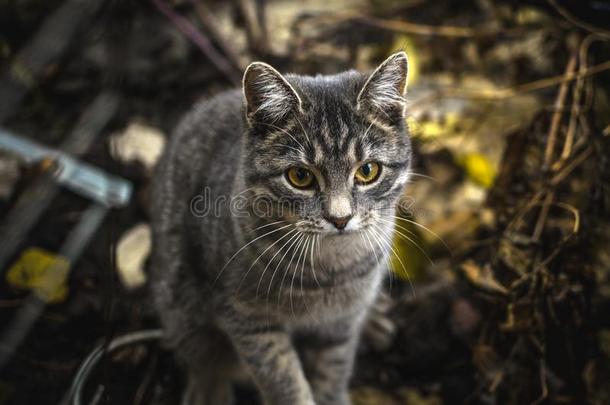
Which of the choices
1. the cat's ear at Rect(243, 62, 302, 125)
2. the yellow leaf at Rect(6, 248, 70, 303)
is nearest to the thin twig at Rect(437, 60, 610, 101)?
the cat's ear at Rect(243, 62, 302, 125)

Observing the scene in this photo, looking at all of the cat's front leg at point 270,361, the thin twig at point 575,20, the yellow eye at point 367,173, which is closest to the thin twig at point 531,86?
the thin twig at point 575,20

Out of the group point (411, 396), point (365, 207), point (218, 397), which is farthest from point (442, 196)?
point (218, 397)

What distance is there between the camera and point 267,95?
6.53ft

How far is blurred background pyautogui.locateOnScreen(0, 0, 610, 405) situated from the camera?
7.89 feet

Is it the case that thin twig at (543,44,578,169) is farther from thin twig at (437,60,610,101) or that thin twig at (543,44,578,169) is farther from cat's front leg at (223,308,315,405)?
cat's front leg at (223,308,315,405)

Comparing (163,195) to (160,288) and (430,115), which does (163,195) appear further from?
(430,115)

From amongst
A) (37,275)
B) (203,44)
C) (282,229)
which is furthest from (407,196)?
(37,275)

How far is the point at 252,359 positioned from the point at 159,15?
2.60 metres

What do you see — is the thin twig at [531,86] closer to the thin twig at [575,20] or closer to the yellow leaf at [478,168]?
the thin twig at [575,20]

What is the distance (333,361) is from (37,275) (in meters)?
1.45

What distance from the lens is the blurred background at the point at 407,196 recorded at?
2.41m

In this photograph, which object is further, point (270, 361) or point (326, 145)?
point (270, 361)

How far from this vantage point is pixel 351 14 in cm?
367

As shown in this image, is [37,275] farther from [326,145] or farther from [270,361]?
[326,145]
